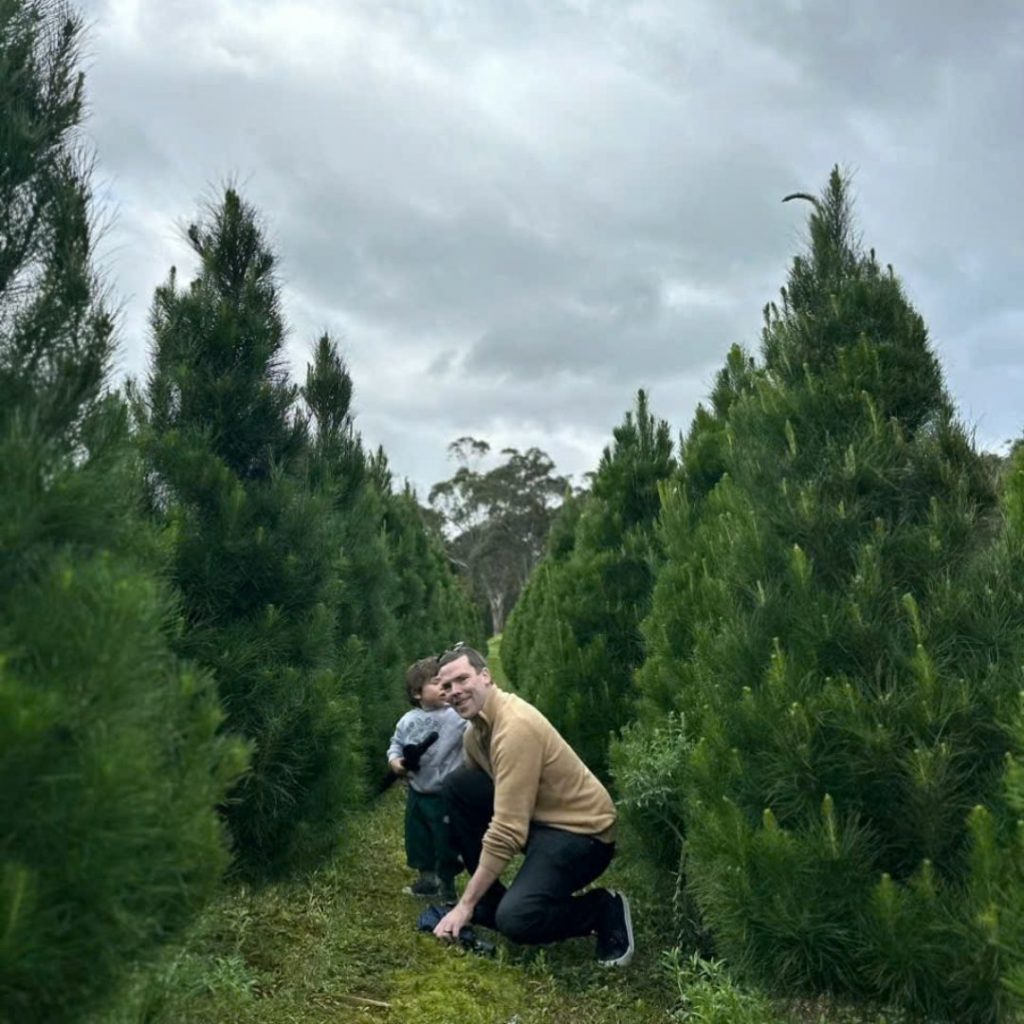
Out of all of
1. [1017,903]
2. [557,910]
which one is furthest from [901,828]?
[557,910]

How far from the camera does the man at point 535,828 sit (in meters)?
5.02

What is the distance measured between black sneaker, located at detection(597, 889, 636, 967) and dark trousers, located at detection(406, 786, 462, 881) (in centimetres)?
115

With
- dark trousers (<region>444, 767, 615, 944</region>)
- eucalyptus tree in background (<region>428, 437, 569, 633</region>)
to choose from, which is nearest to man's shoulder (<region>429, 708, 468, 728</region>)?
dark trousers (<region>444, 767, 615, 944</region>)

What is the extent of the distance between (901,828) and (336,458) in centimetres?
610

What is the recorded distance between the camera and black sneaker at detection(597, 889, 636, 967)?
5355 mm

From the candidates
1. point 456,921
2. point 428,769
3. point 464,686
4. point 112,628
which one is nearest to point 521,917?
point 456,921

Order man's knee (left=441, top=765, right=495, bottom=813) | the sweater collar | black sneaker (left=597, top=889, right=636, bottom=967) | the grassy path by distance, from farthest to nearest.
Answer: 1. man's knee (left=441, top=765, right=495, bottom=813)
2. black sneaker (left=597, top=889, right=636, bottom=967)
3. the sweater collar
4. the grassy path

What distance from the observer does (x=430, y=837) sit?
6.79 m

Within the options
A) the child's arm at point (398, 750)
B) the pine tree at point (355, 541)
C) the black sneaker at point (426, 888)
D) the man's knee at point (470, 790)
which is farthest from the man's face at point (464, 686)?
the pine tree at point (355, 541)

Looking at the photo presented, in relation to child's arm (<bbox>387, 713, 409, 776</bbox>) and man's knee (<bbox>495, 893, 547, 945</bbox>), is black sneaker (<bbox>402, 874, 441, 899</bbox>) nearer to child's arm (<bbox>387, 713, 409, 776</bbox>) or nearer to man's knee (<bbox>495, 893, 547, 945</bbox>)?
child's arm (<bbox>387, 713, 409, 776</bbox>)

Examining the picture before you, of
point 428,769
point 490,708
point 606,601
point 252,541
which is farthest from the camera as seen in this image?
point 606,601

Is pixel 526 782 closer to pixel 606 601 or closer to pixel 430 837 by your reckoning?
pixel 430 837

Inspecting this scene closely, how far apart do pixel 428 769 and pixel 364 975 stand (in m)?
1.63

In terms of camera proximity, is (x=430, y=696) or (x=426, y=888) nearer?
(x=430, y=696)
